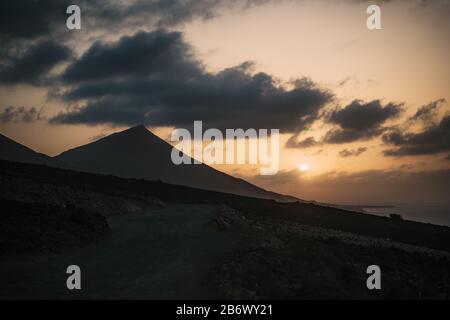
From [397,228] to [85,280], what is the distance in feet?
140

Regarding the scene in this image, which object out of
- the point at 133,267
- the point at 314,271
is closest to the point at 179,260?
the point at 133,267

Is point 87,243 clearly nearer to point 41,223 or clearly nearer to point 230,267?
point 41,223

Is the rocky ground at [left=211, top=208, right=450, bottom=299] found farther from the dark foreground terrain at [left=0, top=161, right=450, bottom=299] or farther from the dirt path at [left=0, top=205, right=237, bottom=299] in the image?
the dirt path at [left=0, top=205, right=237, bottom=299]

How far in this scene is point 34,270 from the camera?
1670 cm

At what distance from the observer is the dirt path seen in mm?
14281

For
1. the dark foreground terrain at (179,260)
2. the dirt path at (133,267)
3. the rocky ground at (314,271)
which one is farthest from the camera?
the rocky ground at (314,271)

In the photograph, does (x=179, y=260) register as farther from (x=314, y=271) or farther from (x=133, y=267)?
(x=314, y=271)

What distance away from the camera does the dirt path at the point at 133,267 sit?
14.3m

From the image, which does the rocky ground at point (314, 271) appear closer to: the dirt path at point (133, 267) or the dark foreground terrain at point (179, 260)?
the dark foreground terrain at point (179, 260)

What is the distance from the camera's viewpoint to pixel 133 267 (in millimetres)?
17453

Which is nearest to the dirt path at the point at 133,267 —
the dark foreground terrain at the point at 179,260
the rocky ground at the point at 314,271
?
the dark foreground terrain at the point at 179,260
